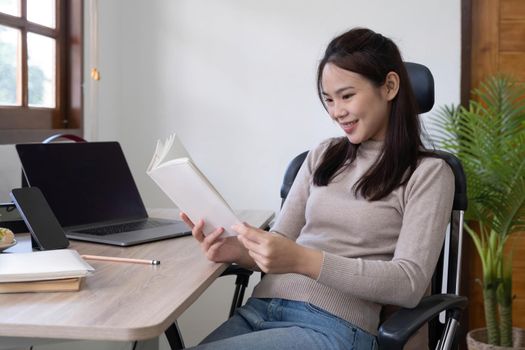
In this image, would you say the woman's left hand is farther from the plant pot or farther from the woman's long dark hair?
the plant pot

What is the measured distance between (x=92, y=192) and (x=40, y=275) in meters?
0.74

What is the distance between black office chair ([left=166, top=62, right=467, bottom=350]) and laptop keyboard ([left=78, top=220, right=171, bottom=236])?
29 cm

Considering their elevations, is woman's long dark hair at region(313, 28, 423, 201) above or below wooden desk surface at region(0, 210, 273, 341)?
above

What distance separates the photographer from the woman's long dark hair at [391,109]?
5.14 feet

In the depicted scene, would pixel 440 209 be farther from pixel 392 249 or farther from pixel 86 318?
pixel 86 318

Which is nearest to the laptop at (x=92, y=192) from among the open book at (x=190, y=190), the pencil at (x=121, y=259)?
the pencil at (x=121, y=259)

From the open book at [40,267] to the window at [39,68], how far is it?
107cm

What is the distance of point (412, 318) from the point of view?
133 centimetres

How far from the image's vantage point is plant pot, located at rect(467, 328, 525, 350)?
281 centimetres

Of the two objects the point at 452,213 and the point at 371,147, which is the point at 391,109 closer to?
the point at 371,147

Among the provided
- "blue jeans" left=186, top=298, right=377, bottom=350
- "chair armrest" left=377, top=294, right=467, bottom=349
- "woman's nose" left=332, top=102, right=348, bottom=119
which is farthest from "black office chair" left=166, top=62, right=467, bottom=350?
"woman's nose" left=332, top=102, right=348, bottom=119

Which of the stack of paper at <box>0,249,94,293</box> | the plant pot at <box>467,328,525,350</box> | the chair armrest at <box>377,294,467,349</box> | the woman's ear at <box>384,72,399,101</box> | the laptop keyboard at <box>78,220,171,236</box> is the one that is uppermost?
the woman's ear at <box>384,72,399,101</box>

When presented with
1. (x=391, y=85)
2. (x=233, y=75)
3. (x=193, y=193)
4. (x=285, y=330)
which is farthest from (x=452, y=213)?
(x=233, y=75)

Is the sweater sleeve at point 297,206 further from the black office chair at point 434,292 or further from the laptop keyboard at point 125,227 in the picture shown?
the laptop keyboard at point 125,227
